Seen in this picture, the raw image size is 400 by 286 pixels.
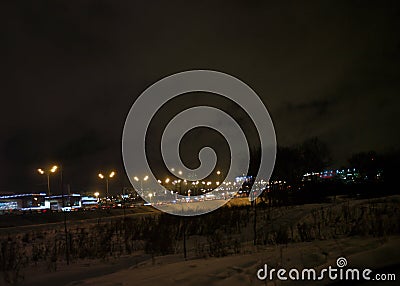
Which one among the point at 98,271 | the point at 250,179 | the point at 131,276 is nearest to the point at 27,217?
the point at 250,179

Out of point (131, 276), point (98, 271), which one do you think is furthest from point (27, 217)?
point (131, 276)

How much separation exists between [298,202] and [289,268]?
27.3 m

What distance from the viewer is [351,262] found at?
7715mm

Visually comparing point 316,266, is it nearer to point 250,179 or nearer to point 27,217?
point 27,217

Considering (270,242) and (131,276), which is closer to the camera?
(131,276)

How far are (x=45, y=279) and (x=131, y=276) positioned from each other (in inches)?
104

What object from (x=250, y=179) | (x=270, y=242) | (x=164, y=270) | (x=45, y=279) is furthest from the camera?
(x=250, y=179)

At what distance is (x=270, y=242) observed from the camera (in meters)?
12.5

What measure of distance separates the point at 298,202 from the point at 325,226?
19.3 metres

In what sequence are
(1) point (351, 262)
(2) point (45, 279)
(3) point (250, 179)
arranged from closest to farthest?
1. (1) point (351, 262)
2. (2) point (45, 279)
3. (3) point (250, 179)

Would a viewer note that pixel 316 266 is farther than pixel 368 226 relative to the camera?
No

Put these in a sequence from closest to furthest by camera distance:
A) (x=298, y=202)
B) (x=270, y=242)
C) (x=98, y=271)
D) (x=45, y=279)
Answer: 1. (x=45, y=279)
2. (x=98, y=271)
3. (x=270, y=242)
4. (x=298, y=202)

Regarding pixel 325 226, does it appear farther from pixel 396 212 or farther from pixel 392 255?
pixel 392 255

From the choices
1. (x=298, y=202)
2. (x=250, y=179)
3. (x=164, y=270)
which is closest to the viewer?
(x=164, y=270)
